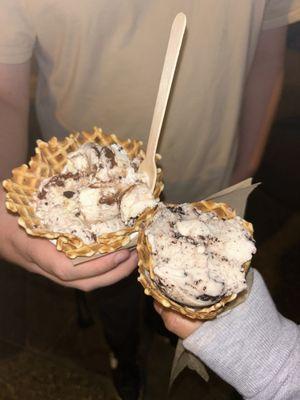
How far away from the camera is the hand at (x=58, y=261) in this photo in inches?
26.5

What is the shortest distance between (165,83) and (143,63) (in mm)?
222

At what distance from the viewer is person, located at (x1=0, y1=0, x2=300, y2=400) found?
2.62 ft

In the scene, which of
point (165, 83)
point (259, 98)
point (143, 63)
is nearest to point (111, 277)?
point (165, 83)

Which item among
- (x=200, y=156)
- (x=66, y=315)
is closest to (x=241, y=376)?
(x=200, y=156)

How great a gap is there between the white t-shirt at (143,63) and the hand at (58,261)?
269mm

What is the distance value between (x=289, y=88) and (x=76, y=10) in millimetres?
808

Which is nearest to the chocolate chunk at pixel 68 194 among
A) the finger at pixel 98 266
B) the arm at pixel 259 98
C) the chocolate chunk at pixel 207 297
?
the finger at pixel 98 266

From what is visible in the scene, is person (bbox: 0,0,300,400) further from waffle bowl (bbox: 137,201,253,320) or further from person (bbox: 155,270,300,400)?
person (bbox: 155,270,300,400)

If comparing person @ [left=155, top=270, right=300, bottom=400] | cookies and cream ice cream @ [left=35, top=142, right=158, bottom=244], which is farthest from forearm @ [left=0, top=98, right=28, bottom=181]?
person @ [left=155, top=270, right=300, bottom=400]

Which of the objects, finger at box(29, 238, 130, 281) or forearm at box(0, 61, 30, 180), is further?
forearm at box(0, 61, 30, 180)

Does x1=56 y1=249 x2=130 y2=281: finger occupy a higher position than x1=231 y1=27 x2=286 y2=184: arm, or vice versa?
x1=231 y1=27 x2=286 y2=184: arm

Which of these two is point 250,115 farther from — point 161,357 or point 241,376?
point 161,357

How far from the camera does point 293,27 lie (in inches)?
41.6

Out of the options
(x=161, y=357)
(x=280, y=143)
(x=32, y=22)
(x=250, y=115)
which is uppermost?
(x=32, y=22)
